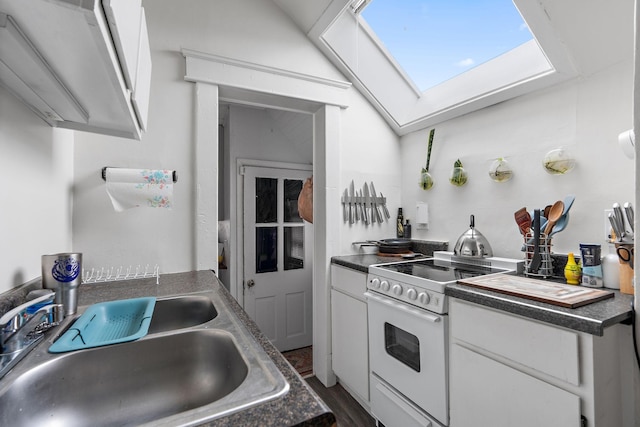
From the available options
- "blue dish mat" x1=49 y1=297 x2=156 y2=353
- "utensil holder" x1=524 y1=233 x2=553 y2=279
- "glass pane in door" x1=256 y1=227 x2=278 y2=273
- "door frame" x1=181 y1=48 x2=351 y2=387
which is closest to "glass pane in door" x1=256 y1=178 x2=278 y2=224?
"glass pane in door" x1=256 y1=227 x2=278 y2=273

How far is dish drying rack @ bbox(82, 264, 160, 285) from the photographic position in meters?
1.42

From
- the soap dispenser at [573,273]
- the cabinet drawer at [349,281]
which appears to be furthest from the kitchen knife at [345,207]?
the soap dispenser at [573,273]

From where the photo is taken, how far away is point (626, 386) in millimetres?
963

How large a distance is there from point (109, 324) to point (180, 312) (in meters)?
0.24

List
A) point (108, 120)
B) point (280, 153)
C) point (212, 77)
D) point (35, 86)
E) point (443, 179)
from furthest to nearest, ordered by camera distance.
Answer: point (280, 153)
point (443, 179)
point (212, 77)
point (108, 120)
point (35, 86)

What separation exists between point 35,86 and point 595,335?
1.76 m

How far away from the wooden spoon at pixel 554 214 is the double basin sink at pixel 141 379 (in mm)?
1442

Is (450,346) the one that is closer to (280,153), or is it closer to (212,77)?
(212,77)

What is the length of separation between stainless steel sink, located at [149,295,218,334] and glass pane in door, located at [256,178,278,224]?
1667 millimetres

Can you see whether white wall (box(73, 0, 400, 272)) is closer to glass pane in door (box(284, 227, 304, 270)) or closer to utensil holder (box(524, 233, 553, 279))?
glass pane in door (box(284, 227, 304, 270))

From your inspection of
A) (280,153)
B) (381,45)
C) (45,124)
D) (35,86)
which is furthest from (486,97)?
(45,124)

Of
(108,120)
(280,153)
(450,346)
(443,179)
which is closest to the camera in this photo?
(108,120)

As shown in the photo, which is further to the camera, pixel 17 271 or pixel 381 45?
pixel 381 45

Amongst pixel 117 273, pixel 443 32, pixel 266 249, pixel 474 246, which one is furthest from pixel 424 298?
pixel 266 249
